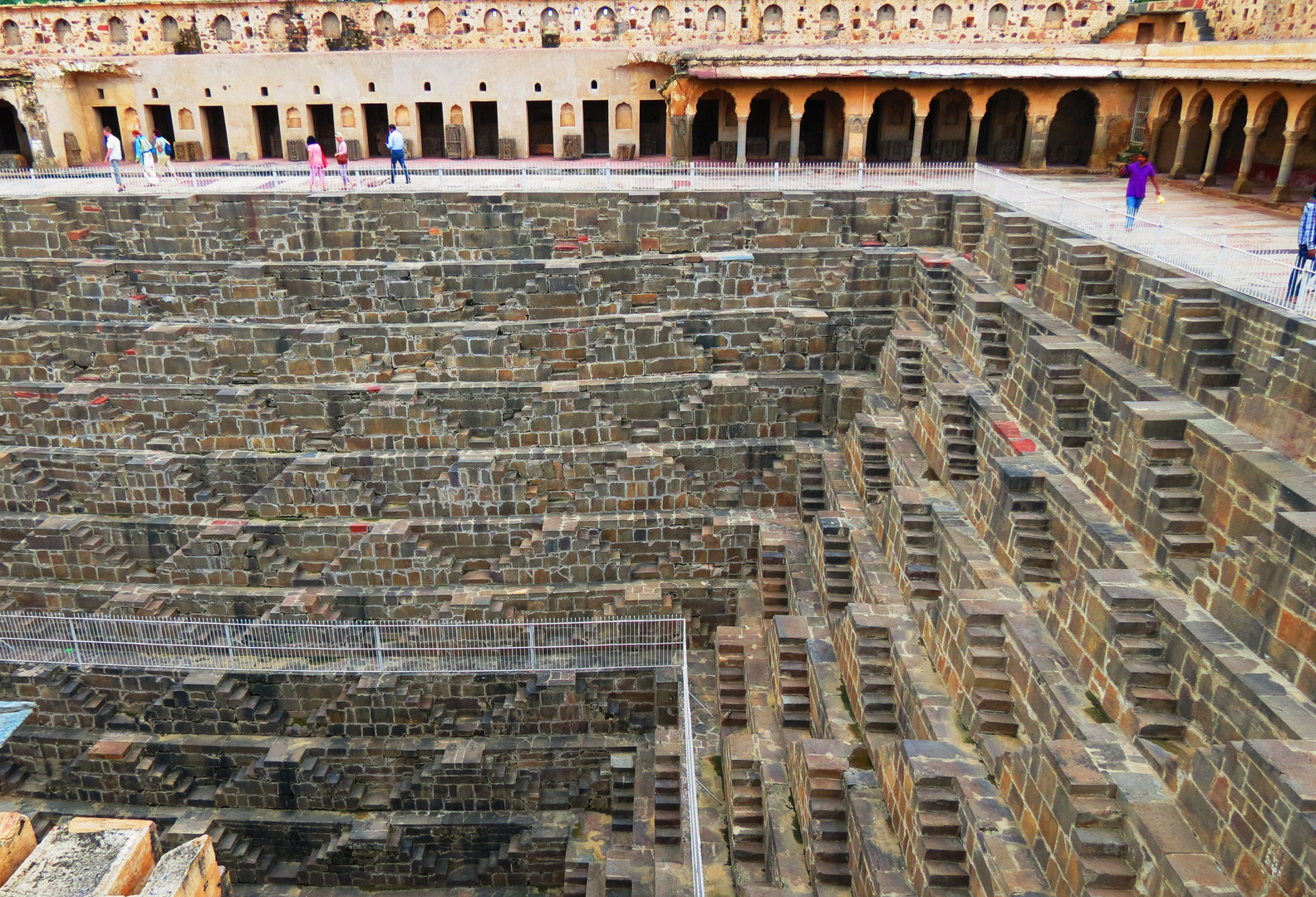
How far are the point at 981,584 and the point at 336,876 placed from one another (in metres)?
10.5

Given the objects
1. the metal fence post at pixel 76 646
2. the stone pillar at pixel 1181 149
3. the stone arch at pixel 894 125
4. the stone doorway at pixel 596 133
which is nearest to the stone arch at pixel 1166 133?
the stone pillar at pixel 1181 149

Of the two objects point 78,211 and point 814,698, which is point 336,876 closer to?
point 814,698

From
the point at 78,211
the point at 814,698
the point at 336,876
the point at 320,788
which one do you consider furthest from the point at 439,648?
the point at 78,211

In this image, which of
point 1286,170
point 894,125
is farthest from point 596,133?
point 1286,170

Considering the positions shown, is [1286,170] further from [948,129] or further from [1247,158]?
[948,129]

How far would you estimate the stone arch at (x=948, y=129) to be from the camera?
1110 inches

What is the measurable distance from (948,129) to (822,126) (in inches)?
153

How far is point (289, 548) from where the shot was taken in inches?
632

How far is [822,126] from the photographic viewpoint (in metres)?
29.9

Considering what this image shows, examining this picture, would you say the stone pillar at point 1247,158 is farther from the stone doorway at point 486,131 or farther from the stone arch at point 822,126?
the stone doorway at point 486,131

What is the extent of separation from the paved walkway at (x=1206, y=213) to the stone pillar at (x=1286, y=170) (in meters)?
0.41

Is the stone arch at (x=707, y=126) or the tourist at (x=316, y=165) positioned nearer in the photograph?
the tourist at (x=316, y=165)

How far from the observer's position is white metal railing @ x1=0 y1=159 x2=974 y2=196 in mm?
19672

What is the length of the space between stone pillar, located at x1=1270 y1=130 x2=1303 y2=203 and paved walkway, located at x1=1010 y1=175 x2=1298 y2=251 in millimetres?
409
